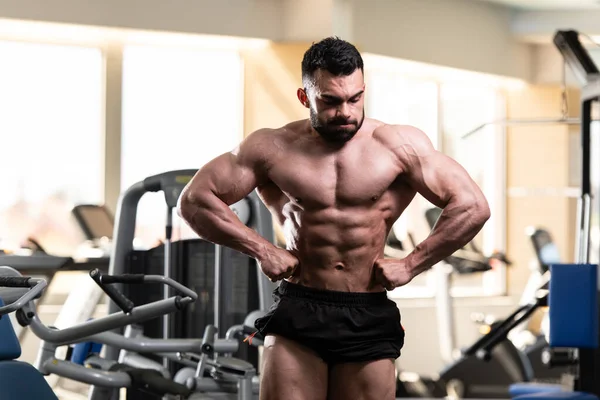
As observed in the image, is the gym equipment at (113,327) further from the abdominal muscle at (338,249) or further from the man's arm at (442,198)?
the man's arm at (442,198)

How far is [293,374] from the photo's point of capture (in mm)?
2123

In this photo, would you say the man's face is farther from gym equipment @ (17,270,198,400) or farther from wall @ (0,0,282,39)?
wall @ (0,0,282,39)

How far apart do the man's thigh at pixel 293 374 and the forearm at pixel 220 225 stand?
0.20 m

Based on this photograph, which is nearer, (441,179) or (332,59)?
(332,59)

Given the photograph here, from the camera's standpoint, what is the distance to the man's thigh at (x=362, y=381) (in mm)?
2125

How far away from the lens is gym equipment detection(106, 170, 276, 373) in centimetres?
371

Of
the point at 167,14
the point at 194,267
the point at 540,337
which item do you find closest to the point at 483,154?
the point at 540,337

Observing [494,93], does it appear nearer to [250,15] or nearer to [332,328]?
[250,15]

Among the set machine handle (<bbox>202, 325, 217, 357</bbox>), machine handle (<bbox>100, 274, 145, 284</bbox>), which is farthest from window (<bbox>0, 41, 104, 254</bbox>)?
machine handle (<bbox>100, 274, 145, 284</bbox>)

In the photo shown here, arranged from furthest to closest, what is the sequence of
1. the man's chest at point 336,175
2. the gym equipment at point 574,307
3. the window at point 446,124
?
1. the window at point 446,124
2. the gym equipment at point 574,307
3. the man's chest at point 336,175

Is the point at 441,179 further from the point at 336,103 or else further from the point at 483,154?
the point at 483,154

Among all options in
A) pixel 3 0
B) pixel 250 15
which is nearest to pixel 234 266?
pixel 3 0

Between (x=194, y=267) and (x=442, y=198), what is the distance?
1.85 m

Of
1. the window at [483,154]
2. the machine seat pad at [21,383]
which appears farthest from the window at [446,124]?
the machine seat pad at [21,383]
